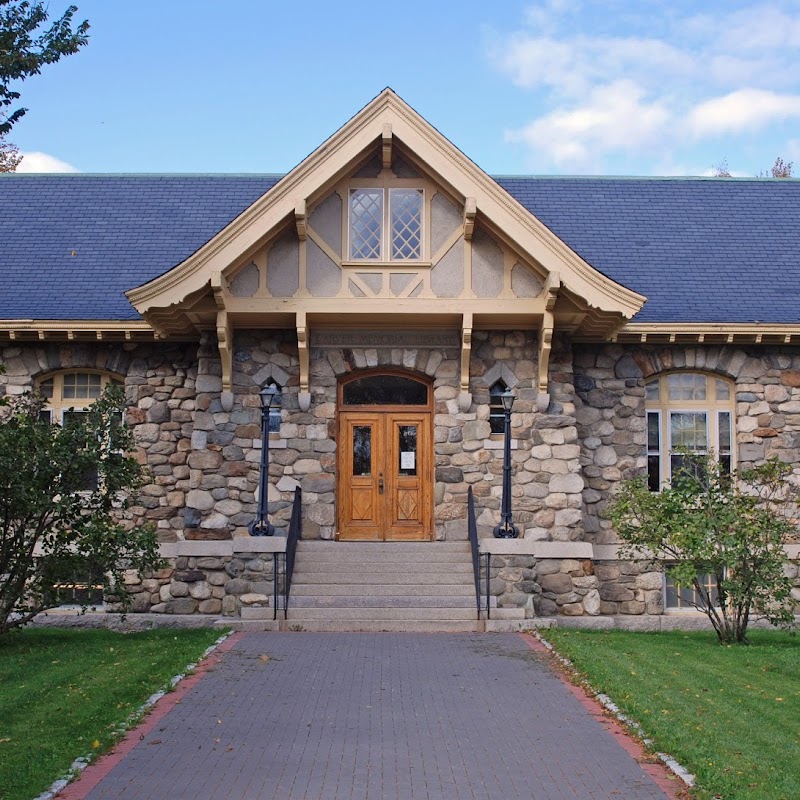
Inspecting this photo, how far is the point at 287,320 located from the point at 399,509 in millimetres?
3462

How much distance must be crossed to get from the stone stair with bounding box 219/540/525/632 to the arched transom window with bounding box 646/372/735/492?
12.9ft

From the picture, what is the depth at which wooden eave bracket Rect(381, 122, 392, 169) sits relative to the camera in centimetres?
1539

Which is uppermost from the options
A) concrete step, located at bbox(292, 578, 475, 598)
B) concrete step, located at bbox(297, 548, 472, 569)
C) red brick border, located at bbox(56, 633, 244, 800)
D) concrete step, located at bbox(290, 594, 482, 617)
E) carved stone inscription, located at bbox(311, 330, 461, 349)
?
carved stone inscription, located at bbox(311, 330, 461, 349)

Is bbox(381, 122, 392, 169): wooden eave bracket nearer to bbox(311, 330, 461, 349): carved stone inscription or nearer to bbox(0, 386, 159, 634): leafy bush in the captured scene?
bbox(311, 330, 461, 349): carved stone inscription

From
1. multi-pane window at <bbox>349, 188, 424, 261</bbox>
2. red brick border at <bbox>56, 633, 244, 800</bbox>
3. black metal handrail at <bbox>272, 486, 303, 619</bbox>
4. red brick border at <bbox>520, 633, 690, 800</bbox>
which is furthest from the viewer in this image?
multi-pane window at <bbox>349, 188, 424, 261</bbox>

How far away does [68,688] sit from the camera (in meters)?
10.3

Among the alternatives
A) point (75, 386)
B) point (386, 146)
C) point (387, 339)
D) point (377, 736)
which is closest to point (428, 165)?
point (386, 146)

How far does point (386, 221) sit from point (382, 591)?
5.54 metres

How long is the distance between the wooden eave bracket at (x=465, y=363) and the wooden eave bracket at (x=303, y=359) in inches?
91.8

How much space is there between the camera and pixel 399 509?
16.8 m

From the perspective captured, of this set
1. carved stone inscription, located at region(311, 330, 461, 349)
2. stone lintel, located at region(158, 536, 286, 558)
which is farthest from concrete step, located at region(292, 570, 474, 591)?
carved stone inscription, located at region(311, 330, 461, 349)

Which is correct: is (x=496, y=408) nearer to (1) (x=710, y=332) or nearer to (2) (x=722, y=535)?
(1) (x=710, y=332)

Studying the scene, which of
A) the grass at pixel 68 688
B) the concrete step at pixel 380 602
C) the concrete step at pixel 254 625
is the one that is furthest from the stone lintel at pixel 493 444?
the grass at pixel 68 688

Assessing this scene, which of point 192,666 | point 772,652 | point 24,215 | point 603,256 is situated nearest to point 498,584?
point 772,652
